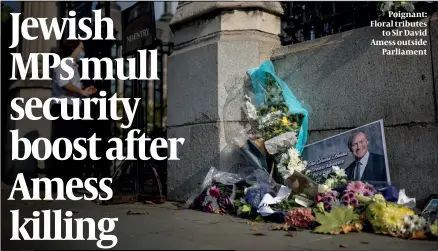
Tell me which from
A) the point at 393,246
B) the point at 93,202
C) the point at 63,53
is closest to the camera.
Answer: the point at 393,246

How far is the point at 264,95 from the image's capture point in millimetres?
A: 5156

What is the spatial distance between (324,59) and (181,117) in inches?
82.2

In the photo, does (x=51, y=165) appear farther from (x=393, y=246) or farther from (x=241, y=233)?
(x=393, y=246)

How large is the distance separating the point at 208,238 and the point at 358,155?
194 centimetres

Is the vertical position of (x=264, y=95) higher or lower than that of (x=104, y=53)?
lower

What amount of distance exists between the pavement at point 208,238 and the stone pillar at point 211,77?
1.06 metres

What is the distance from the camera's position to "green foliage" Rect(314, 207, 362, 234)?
3.61 metres

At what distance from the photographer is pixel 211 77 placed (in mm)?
5461

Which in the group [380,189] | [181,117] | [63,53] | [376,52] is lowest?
[380,189]

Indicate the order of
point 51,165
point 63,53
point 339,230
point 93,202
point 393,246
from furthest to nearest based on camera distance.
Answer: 1. point 51,165
2. point 63,53
3. point 93,202
4. point 339,230
5. point 393,246

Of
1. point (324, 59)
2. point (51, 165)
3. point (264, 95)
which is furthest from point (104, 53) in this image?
point (324, 59)

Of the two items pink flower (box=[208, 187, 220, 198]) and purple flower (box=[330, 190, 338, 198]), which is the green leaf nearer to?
pink flower (box=[208, 187, 220, 198])

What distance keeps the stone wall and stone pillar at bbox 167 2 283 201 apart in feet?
1.74

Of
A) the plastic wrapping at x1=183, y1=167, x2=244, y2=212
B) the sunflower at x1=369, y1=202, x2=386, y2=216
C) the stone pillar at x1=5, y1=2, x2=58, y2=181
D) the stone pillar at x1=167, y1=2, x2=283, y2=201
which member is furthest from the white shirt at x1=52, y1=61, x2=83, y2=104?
the sunflower at x1=369, y1=202, x2=386, y2=216
